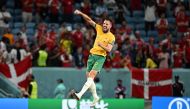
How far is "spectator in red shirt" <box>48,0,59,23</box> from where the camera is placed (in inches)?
1281

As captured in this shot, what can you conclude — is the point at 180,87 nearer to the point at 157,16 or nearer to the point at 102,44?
the point at 157,16

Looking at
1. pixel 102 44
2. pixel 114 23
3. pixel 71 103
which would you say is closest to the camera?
pixel 102 44

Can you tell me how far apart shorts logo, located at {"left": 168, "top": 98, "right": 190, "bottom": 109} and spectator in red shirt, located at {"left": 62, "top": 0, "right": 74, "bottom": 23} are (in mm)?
10765

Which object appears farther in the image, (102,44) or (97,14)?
(97,14)

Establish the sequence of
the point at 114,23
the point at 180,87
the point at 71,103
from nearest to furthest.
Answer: the point at 71,103 → the point at 180,87 → the point at 114,23

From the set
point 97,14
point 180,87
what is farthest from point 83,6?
point 180,87

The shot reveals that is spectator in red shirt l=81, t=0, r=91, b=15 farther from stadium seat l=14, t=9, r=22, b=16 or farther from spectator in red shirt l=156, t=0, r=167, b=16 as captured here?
spectator in red shirt l=156, t=0, r=167, b=16

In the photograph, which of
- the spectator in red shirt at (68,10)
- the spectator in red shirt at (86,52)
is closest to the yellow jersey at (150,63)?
the spectator in red shirt at (86,52)

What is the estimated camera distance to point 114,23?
3262 centimetres

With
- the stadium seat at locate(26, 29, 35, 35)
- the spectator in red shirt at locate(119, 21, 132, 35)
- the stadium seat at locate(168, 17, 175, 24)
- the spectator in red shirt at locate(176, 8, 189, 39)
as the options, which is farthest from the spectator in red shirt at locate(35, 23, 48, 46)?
the stadium seat at locate(168, 17, 175, 24)

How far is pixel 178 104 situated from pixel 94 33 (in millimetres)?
8704

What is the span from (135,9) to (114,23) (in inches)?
89.9

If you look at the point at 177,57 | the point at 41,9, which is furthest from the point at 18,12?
the point at 177,57

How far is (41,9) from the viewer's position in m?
32.7
